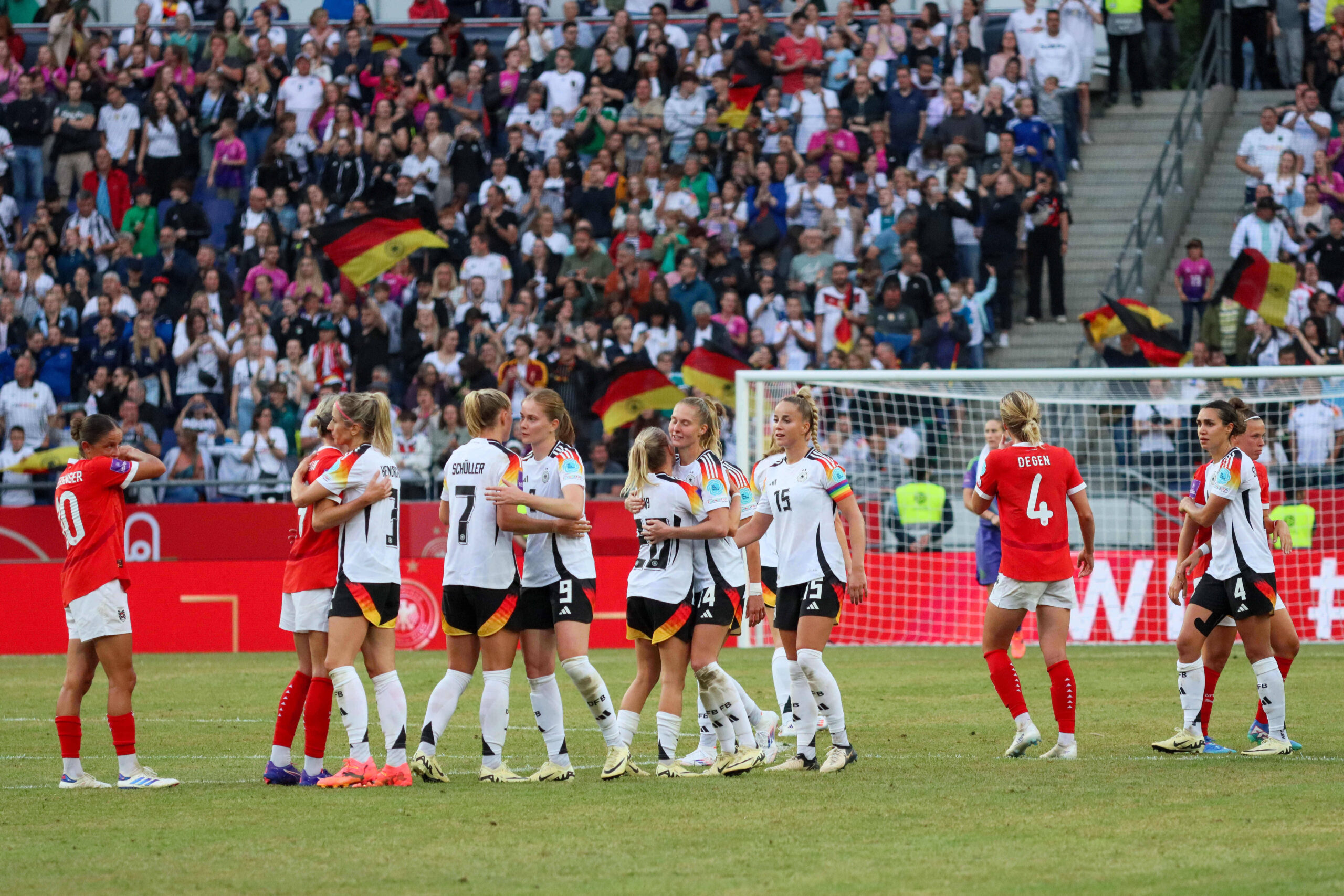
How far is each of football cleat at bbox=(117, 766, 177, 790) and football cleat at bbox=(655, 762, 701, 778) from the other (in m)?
2.69

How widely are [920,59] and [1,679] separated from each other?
15455 mm

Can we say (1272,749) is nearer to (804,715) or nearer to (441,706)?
(804,715)

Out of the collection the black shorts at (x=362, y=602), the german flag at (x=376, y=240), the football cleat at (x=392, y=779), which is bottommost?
the football cleat at (x=392, y=779)

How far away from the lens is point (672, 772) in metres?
9.61

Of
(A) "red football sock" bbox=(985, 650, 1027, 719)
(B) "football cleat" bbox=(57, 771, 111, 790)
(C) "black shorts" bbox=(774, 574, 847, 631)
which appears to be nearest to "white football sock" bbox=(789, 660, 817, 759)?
(C) "black shorts" bbox=(774, 574, 847, 631)

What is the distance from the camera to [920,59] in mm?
25469

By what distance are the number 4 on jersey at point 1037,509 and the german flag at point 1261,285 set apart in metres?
12.4

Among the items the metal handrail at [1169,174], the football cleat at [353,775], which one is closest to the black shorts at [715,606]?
the football cleat at [353,775]

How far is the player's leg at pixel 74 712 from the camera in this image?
378 inches

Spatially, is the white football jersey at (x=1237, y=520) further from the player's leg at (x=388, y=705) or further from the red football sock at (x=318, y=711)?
the red football sock at (x=318, y=711)

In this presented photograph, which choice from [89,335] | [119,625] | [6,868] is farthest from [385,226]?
[6,868]

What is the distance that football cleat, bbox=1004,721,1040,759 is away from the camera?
10320 mm

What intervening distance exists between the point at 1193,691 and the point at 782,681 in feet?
8.71

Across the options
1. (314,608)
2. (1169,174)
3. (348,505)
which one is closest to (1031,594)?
(348,505)
